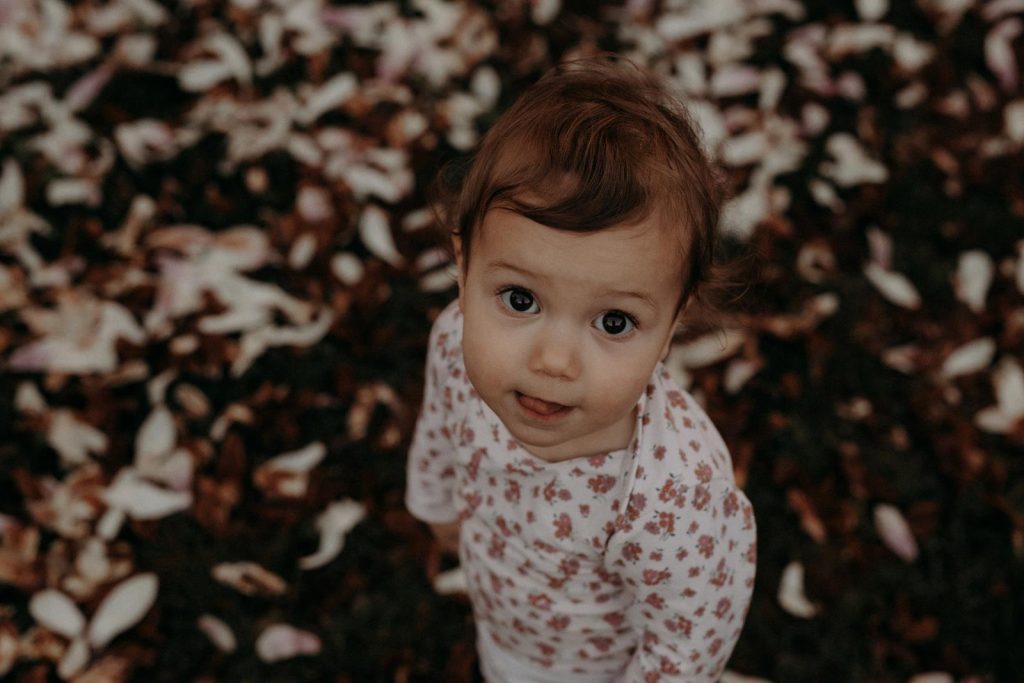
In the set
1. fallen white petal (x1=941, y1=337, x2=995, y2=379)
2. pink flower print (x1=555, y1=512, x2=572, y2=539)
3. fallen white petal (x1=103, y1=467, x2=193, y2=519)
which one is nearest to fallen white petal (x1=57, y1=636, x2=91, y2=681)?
fallen white petal (x1=103, y1=467, x2=193, y2=519)

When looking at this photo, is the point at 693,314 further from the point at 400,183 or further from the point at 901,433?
the point at 400,183

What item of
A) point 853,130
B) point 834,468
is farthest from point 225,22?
point 834,468

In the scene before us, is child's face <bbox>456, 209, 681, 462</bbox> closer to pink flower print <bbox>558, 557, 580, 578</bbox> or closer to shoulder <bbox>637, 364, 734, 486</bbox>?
shoulder <bbox>637, 364, 734, 486</bbox>

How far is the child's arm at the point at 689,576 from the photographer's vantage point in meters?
1.06

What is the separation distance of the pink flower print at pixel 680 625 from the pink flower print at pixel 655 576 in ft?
0.20

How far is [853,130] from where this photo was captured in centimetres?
261

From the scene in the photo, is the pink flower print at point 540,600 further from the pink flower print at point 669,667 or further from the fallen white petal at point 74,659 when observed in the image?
the fallen white petal at point 74,659

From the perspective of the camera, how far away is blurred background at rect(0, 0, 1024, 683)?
1.83 metres

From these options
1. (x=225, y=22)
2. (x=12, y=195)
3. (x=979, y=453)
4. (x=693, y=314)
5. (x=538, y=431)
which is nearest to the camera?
(x=538, y=431)

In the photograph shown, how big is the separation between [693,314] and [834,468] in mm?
772

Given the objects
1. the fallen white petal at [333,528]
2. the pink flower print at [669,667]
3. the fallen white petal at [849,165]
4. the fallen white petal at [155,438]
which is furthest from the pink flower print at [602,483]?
the fallen white petal at [849,165]

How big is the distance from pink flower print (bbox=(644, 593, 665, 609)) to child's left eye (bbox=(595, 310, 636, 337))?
327 millimetres

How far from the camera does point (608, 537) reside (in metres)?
1.11

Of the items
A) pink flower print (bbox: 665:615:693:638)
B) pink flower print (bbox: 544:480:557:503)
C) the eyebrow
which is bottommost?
pink flower print (bbox: 665:615:693:638)
